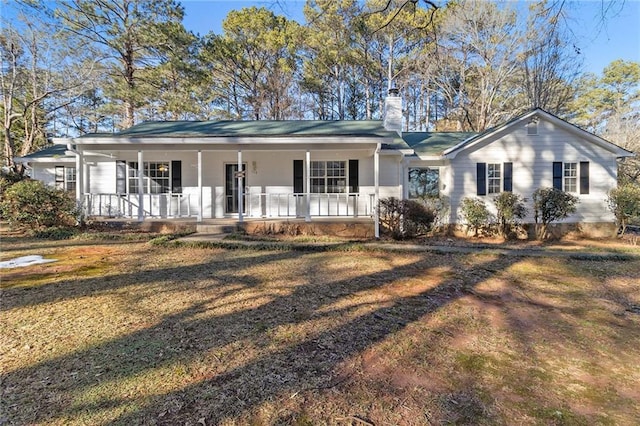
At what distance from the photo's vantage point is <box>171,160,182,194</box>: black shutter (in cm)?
1234


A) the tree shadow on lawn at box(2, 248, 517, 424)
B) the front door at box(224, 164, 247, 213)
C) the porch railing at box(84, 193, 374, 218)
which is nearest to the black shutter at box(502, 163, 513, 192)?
the porch railing at box(84, 193, 374, 218)

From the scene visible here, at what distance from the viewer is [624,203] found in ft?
36.8

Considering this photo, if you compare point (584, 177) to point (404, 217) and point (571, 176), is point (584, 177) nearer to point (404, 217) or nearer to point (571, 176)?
point (571, 176)

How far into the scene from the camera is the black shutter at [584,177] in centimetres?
1180

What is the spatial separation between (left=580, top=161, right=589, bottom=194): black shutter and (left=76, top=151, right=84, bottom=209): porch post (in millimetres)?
16767

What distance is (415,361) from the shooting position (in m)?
3.16

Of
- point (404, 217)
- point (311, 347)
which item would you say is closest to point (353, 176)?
point (404, 217)

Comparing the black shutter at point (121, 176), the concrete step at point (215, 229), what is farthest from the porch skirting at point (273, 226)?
the black shutter at point (121, 176)

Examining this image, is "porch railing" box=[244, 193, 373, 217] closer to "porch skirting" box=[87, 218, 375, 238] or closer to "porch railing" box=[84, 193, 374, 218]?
"porch railing" box=[84, 193, 374, 218]

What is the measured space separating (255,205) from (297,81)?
47.4 ft

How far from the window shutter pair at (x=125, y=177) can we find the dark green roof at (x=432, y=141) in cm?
883

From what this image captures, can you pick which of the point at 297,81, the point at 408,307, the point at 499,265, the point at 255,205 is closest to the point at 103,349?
the point at 408,307

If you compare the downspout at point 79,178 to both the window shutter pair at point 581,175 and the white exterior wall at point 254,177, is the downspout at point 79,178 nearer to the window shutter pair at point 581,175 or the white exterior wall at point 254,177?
the white exterior wall at point 254,177

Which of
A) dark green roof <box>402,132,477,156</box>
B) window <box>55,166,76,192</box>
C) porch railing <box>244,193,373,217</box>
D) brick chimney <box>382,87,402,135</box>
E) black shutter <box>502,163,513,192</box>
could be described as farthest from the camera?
window <box>55,166,76,192</box>
